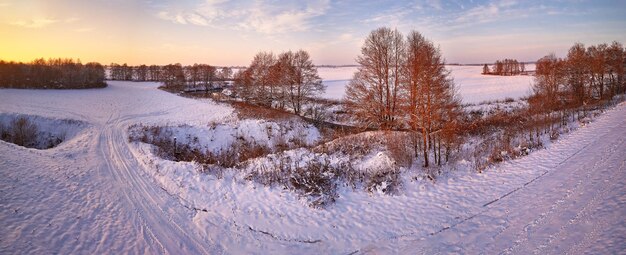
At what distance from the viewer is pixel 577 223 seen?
25.8 ft

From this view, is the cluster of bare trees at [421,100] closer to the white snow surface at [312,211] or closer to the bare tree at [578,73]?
the white snow surface at [312,211]

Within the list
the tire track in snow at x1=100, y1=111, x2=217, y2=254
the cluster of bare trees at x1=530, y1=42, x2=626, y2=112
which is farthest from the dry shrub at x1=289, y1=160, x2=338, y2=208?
the cluster of bare trees at x1=530, y1=42, x2=626, y2=112

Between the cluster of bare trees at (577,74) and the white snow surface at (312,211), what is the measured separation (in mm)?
14066

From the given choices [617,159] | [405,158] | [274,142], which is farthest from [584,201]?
[274,142]

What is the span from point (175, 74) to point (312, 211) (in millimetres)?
89061

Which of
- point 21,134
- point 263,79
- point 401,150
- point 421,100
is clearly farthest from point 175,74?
point 421,100

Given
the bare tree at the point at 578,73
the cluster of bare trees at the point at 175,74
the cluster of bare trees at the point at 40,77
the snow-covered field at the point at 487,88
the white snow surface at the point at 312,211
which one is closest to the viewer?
the white snow surface at the point at 312,211

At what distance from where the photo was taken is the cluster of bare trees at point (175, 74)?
85312mm

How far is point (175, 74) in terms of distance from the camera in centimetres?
8638

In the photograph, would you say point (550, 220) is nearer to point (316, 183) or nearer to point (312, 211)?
point (312, 211)

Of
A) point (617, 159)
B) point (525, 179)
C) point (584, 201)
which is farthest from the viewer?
point (617, 159)

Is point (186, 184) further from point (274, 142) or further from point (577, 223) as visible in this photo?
point (577, 223)

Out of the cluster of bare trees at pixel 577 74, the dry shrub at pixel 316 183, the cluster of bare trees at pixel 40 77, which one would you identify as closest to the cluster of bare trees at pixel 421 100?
the dry shrub at pixel 316 183

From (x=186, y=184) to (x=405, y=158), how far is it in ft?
33.3
